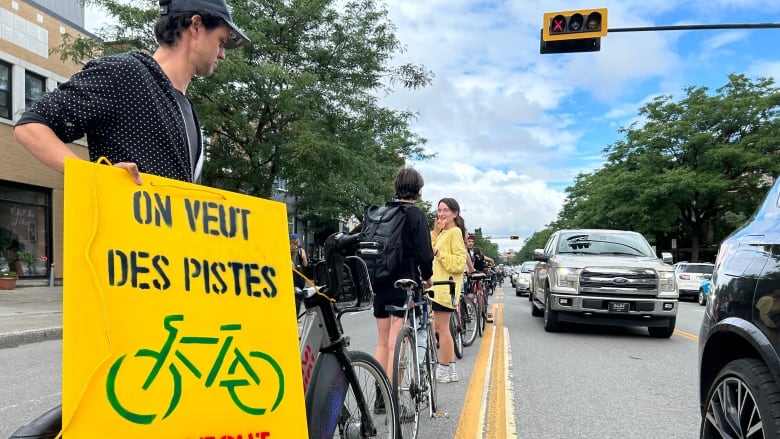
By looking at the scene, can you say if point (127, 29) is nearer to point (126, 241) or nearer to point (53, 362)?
point (53, 362)

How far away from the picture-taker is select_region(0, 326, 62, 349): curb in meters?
8.20

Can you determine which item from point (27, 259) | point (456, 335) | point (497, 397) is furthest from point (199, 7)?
point (27, 259)

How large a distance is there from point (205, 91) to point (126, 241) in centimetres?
1278

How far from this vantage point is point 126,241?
1624 millimetres

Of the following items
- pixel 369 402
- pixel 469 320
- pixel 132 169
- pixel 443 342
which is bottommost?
pixel 469 320

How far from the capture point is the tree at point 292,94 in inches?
525

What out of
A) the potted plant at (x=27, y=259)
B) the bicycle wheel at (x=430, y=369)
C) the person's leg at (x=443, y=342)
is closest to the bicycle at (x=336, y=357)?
the bicycle wheel at (x=430, y=369)

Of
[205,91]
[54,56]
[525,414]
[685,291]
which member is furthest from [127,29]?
[685,291]

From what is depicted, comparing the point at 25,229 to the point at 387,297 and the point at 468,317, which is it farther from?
the point at 387,297

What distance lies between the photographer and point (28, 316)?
1092 centimetres

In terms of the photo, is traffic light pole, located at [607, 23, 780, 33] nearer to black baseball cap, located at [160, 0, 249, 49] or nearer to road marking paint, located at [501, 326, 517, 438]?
road marking paint, located at [501, 326, 517, 438]

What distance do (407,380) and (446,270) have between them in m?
2.31

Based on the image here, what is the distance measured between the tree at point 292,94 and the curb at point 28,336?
5929mm

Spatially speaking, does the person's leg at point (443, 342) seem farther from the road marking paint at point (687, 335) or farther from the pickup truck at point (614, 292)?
the road marking paint at point (687, 335)
